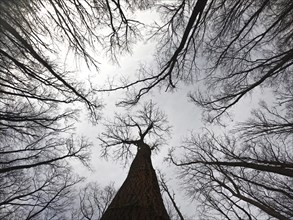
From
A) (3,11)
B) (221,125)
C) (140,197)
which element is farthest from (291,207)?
(3,11)

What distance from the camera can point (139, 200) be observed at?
3.56 meters

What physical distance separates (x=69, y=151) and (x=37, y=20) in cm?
441

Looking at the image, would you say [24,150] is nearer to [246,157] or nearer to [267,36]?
[246,157]

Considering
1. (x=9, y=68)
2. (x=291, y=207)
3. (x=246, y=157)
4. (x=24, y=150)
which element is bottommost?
(x=291, y=207)

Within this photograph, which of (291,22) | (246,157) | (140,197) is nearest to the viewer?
(140,197)

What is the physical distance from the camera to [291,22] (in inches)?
178

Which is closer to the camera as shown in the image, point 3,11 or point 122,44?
point 3,11

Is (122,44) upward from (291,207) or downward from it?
upward

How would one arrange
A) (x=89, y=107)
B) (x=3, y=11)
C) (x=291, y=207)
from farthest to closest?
(x=291, y=207), (x=89, y=107), (x=3, y=11)

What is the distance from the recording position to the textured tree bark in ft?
10.8

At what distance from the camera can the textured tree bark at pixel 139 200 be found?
3295 mm

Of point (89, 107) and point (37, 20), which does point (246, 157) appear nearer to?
point (89, 107)

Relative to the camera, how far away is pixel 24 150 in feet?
21.5

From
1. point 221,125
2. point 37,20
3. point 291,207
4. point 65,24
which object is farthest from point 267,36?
point 291,207
